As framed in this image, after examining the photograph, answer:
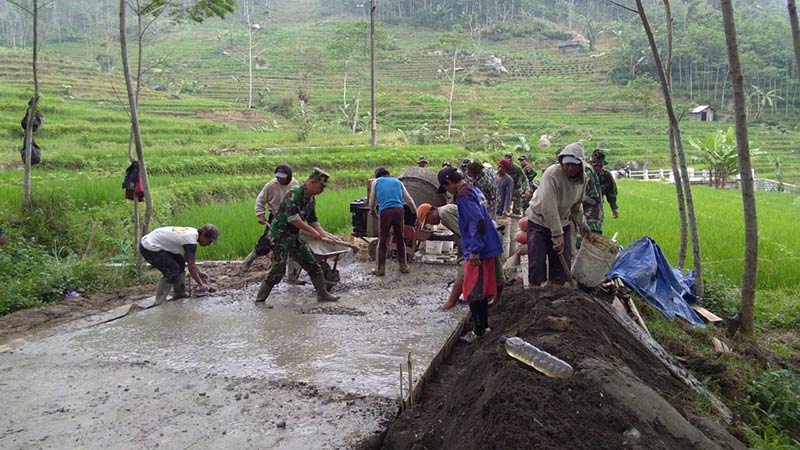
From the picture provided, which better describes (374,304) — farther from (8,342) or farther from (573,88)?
(573,88)

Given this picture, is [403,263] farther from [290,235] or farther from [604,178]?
[604,178]

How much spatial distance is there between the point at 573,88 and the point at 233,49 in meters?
37.8

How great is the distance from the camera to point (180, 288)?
714 centimetres

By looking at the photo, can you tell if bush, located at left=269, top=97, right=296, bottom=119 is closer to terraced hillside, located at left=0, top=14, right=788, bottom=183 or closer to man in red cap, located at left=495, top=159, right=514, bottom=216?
terraced hillside, located at left=0, top=14, right=788, bottom=183

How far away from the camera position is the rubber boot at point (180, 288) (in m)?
7.06

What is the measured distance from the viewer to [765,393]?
4.88 metres

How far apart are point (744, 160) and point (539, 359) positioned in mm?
3632

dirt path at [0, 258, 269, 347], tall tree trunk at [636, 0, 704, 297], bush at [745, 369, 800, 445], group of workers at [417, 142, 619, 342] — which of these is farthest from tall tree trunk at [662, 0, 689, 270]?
dirt path at [0, 258, 269, 347]

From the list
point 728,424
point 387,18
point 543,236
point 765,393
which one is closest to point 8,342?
point 543,236

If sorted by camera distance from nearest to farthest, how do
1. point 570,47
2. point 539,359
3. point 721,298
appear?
point 539,359
point 721,298
point 570,47

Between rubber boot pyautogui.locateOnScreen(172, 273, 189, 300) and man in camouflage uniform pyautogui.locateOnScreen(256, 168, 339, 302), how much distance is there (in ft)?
3.13

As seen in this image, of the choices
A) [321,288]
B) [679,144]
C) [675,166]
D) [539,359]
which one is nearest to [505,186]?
[675,166]

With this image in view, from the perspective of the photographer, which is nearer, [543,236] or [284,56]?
[543,236]

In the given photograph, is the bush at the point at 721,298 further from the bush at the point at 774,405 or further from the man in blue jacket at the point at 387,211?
the man in blue jacket at the point at 387,211
